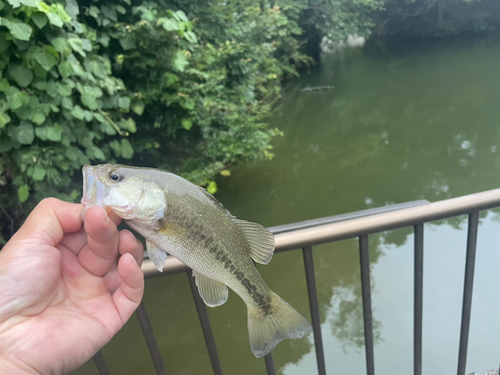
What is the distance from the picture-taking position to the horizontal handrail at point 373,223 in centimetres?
97

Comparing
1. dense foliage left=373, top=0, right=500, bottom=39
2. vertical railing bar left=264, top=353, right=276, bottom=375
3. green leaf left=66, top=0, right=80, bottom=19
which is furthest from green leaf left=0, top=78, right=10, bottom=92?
dense foliage left=373, top=0, right=500, bottom=39

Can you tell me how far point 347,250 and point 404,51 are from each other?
1189cm

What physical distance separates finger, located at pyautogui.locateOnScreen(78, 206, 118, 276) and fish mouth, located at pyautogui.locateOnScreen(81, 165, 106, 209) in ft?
0.04

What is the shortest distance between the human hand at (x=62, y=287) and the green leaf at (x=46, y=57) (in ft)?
4.72

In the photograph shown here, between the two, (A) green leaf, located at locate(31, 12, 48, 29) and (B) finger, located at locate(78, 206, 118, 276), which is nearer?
(B) finger, located at locate(78, 206, 118, 276)

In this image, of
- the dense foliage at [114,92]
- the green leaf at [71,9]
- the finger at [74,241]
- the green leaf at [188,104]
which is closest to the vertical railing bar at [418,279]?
the finger at [74,241]

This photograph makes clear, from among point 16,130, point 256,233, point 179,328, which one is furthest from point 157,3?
point 256,233

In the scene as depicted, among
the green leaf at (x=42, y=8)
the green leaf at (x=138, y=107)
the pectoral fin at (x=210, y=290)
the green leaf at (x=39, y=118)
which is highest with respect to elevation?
the green leaf at (x=42, y=8)

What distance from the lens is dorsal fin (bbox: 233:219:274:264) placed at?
674 mm

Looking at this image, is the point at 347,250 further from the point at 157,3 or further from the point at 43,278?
Result: the point at 43,278

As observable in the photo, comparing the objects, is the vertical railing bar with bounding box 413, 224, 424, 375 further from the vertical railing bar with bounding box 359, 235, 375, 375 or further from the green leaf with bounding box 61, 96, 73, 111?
the green leaf with bounding box 61, 96, 73, 111

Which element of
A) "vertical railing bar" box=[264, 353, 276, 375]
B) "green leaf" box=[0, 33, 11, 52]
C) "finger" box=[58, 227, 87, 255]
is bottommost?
"vertical railing bar" box=[264, 353, 276, 375]

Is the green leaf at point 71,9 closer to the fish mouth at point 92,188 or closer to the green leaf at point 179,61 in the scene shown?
the green leaf at point 179,61

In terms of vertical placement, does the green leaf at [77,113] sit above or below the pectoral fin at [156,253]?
below
